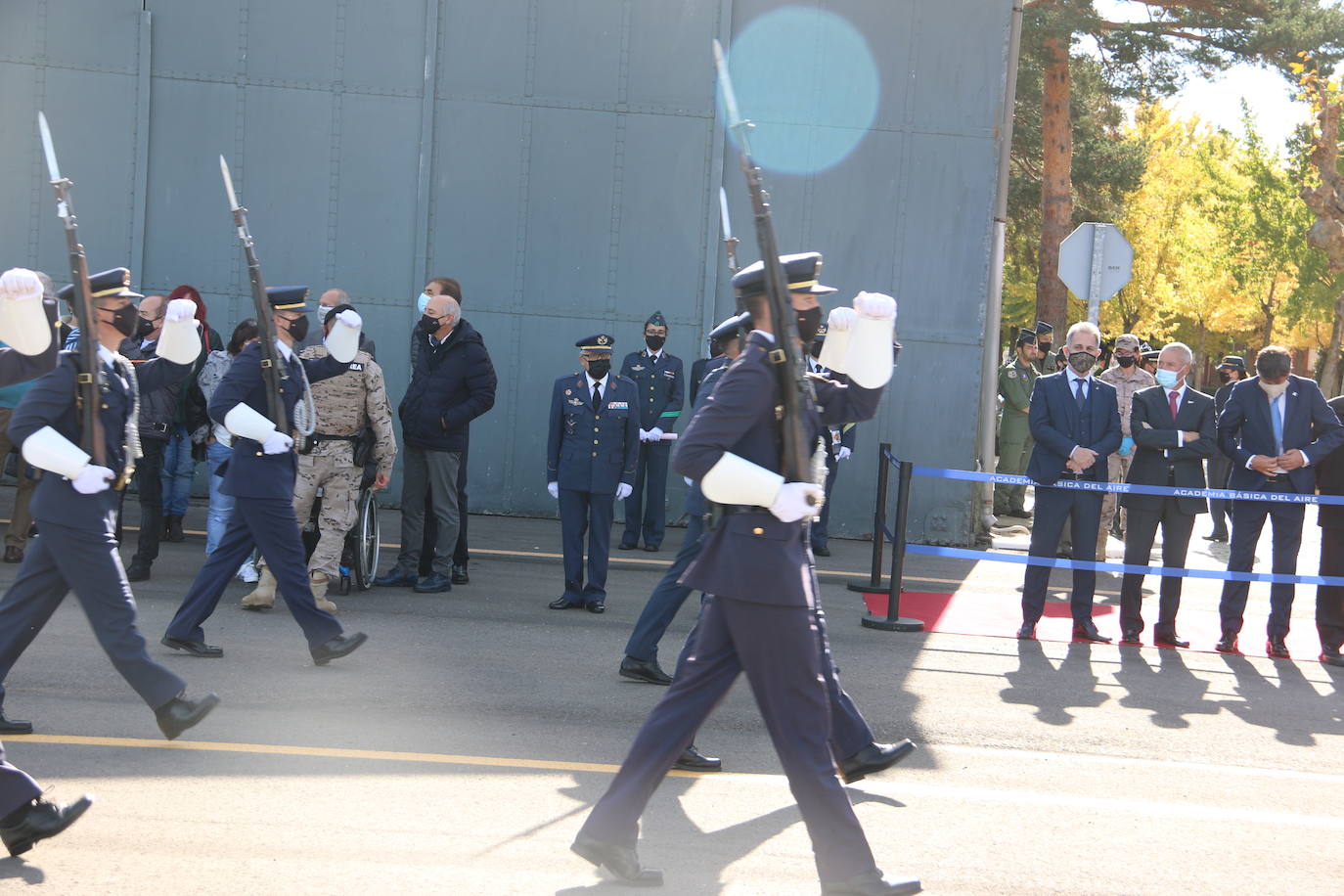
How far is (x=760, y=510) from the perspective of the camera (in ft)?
15.1

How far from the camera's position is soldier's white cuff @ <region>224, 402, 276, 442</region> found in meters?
7.43

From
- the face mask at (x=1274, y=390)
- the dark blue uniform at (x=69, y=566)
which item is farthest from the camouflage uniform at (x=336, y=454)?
the face mask at (x=1274, y=390)

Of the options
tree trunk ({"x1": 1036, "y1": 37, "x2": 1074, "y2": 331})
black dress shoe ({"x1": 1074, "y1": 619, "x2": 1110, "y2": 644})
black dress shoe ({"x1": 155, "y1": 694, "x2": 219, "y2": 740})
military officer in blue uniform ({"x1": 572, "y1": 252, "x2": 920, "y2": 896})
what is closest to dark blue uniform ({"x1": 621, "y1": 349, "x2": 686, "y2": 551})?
black dress shoe ({"x1": 1074, "y1": 619, "x2": 1110, "y2": 644})

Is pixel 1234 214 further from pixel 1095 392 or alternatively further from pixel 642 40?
pixel 1095 392

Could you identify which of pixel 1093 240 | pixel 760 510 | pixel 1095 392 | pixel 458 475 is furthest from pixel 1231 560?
pixel 760 510

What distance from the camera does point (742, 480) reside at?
4.50 meters

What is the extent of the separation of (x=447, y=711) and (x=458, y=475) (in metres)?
3.80

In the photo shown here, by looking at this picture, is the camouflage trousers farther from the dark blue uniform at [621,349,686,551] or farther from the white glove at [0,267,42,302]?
the dark blue uniform at [621,349,686,551]

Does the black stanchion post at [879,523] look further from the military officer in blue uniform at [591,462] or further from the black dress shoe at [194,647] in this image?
the black dress shoe at [194,647]

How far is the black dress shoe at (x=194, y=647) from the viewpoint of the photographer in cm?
773

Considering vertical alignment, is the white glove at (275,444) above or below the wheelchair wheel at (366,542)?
above

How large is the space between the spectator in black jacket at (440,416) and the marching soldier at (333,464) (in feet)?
2.58

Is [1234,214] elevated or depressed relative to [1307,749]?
elevated

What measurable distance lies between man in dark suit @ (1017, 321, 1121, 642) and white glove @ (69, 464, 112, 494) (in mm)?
6376
